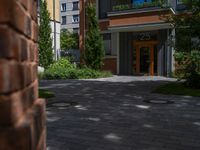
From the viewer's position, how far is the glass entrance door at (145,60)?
920 inches

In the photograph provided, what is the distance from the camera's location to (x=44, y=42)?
87.9 ft

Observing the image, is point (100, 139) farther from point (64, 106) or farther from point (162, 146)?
point (64, 106)

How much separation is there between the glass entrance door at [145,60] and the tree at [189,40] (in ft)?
30.8

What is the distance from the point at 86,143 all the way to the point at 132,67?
19.2 metres

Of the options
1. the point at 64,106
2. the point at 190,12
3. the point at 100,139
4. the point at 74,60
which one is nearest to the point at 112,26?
the point at 74,60

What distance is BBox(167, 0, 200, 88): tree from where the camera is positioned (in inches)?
520

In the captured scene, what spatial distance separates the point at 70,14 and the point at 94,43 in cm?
4662

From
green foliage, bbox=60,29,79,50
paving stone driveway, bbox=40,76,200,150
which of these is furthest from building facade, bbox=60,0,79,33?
paving stone driveway, bbox=40,76,200,150

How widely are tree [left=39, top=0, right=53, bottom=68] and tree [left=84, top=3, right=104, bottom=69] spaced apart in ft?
15.1

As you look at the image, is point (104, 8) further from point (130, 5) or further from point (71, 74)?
point (71, 74)

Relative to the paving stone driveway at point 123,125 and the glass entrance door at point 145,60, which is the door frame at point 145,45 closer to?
the glass entrance door at point 145,60

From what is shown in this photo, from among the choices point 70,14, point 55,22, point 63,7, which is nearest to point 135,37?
point 55,22

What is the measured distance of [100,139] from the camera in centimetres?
511

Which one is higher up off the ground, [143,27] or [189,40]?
[143,27]
